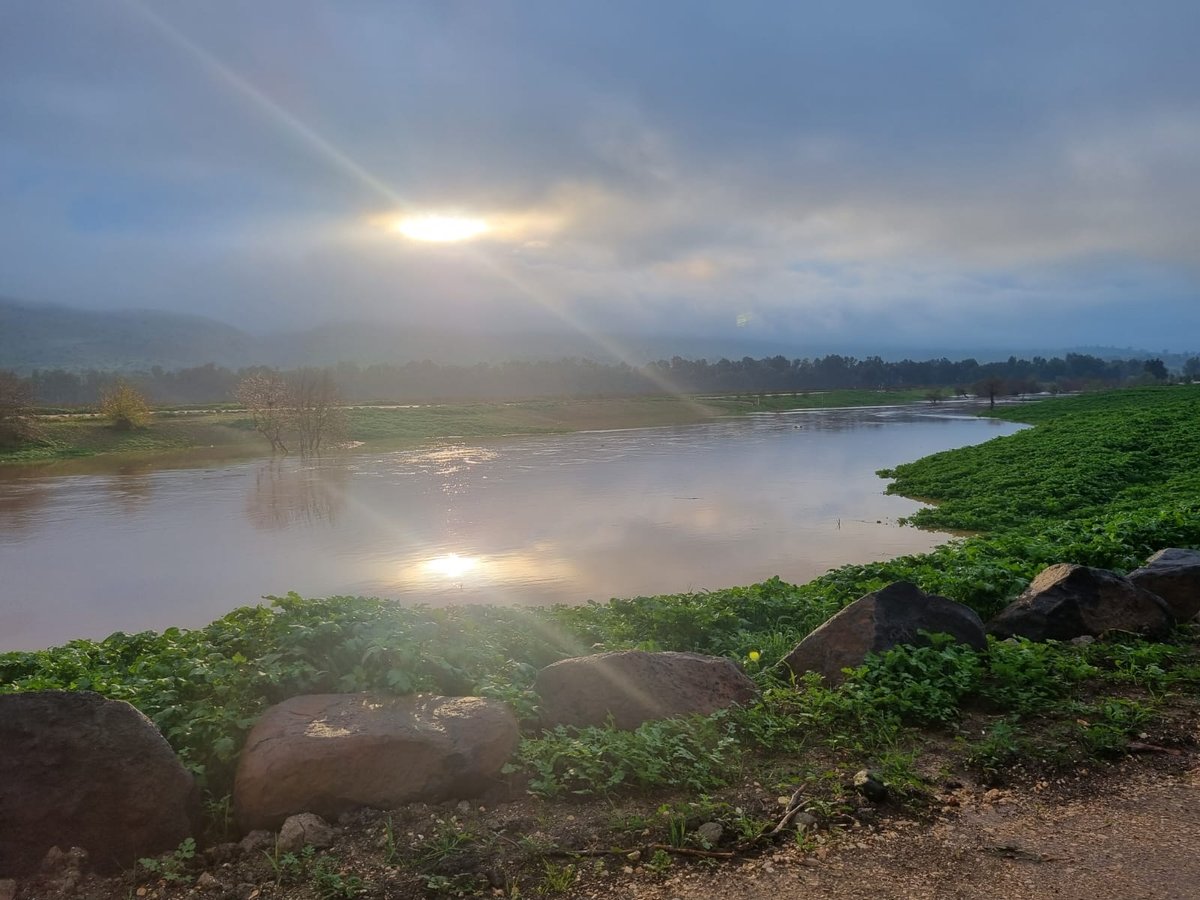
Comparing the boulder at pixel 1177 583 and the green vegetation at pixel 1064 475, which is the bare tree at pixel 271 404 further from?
the boulder at pixel 1177 583

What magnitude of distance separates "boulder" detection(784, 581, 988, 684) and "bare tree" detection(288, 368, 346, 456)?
56.0m

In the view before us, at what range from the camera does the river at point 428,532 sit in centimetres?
1698

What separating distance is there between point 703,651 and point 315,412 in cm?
5812

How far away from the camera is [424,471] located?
43.6 meters

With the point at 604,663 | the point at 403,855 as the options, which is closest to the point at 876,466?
the point at 604,663

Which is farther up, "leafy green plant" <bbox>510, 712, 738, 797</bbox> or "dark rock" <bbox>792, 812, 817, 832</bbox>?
"leafy green plant" <bbox>510, 712, 738, 797</bbox>

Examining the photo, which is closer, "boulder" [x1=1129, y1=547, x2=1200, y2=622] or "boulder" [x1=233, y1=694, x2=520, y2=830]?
"boulder" [x1=233, y1=694, x2=520, y2=830]

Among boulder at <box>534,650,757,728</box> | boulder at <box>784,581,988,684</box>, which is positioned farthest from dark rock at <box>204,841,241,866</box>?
boulder at <box>784,581,988,684</box>

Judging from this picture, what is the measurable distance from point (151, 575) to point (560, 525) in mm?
11136

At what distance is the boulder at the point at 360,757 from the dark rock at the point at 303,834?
0.16 metres

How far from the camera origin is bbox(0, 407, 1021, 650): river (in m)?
17.0

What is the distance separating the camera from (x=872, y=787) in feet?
19.9

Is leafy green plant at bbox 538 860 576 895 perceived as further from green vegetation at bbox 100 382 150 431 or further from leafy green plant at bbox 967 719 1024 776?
green vegetation at bbox 100 382 150 431

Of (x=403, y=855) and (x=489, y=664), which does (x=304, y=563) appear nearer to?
(x=489, y=664)
